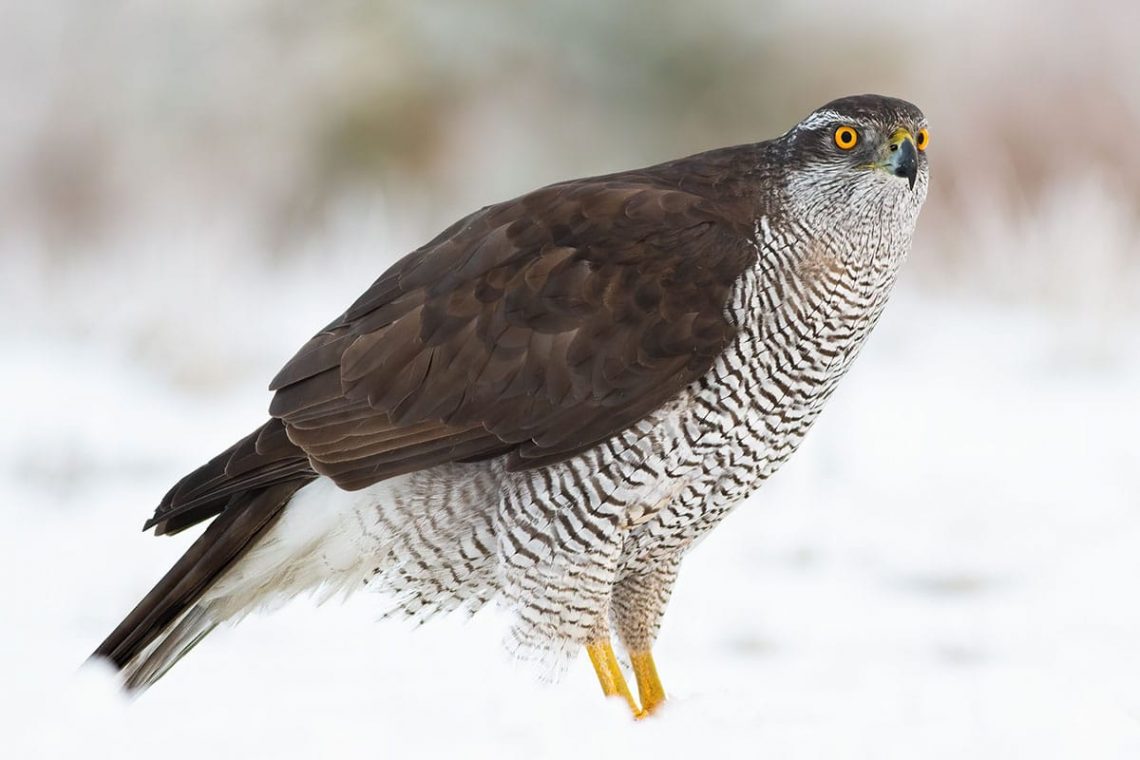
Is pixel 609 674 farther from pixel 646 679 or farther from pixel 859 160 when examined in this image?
pixel 859 160

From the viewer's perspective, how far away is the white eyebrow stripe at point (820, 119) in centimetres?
395

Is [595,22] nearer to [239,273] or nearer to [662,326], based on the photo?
[239,273]

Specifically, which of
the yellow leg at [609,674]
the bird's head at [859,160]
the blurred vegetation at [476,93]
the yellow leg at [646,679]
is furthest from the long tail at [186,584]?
the blurred vegetation at [476,93]

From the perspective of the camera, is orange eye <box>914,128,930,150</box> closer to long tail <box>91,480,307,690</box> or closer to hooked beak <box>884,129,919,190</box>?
hooked beak <box>884,129,919,190</box>

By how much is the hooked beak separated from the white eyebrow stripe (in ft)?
0.54

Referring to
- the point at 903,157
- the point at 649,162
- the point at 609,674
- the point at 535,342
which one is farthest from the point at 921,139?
→ the point at 649,162

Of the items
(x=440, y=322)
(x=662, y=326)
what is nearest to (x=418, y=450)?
(x=440, y=322)

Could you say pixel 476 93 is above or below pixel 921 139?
below

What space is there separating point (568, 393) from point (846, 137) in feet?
3.30

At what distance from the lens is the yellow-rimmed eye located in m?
3.93

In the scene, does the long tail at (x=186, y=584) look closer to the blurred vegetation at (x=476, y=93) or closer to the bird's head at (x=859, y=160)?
the bird's head at (x=859, y=160)

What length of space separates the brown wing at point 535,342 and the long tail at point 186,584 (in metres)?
0.26

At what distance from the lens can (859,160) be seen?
391 centimetres

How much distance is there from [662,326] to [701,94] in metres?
8.89
